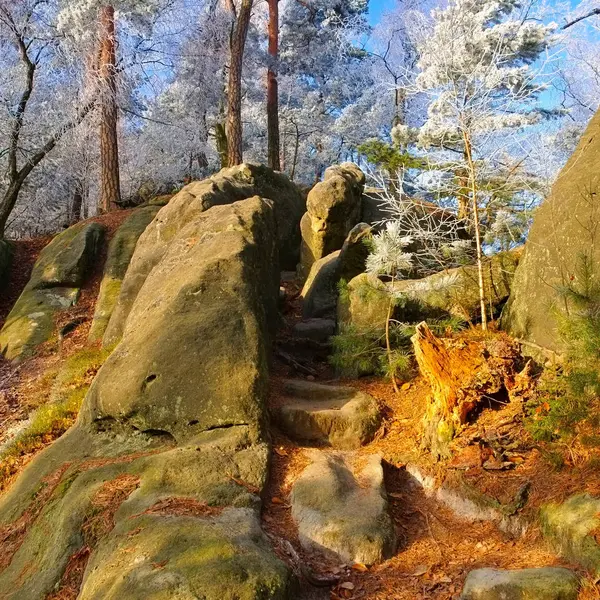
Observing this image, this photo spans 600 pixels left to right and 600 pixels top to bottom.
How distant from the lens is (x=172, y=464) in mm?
4996

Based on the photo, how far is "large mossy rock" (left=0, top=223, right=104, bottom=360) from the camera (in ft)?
34.1

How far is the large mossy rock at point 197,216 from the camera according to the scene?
31.3ft

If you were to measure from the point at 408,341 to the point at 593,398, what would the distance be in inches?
114

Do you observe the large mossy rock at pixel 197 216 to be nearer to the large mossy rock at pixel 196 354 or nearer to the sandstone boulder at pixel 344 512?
the large mossy rock at pixel 196 354

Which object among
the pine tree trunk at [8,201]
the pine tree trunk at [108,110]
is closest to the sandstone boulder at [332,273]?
the pine tree trunk at [108,110]

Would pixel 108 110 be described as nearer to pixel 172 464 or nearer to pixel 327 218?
pixel 327 218

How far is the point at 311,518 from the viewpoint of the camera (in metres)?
4.57

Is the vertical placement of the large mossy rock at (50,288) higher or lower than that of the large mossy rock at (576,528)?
higher

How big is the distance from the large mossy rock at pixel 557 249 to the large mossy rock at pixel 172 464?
301 cm

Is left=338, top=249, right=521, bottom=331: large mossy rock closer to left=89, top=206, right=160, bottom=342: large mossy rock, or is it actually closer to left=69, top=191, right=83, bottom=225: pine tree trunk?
left=89, top=206, right=160, bottom=342: large mossy rock

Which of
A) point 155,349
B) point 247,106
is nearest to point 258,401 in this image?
point 155,349

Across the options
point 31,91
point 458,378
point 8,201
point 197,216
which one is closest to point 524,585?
point 458,378

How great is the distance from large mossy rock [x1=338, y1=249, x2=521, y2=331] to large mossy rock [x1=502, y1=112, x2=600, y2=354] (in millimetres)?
561

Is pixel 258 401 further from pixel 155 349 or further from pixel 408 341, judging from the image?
pixel 408 341
